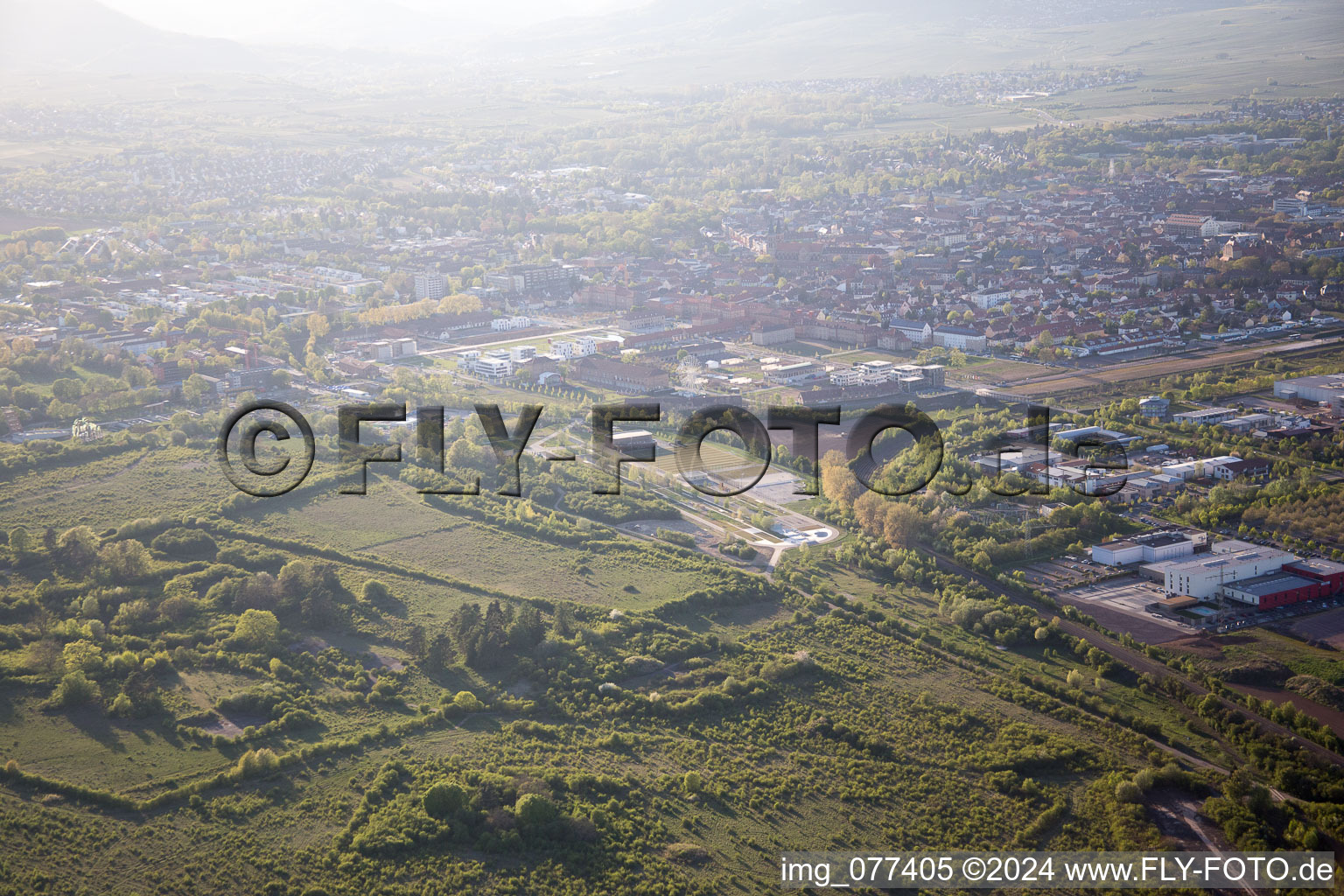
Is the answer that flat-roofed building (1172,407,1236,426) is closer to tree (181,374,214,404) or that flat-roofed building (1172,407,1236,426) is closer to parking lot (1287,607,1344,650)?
parking lot (1287,607,1344,650)

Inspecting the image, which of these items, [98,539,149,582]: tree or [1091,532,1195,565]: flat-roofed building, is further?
[1091,532,1195,565]: flat-roofed building

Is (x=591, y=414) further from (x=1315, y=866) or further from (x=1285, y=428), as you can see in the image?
(x=1315, y=866)

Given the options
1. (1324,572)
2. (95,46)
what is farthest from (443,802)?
(95,46)

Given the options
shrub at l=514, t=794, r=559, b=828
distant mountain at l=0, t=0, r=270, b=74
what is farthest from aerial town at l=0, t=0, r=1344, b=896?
distant mountain at l=0, t=0, r=270, b=74

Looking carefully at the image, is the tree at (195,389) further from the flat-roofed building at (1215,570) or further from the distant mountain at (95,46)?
the distant mountain at (95,46)

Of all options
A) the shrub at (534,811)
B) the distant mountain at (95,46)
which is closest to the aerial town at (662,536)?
the shrub at (534,811)

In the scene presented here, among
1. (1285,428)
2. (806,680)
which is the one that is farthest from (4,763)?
(1285,428)
